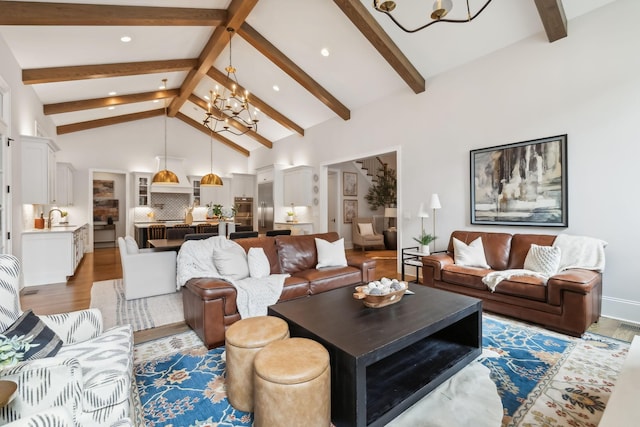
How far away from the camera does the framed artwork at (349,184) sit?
30.1 feet

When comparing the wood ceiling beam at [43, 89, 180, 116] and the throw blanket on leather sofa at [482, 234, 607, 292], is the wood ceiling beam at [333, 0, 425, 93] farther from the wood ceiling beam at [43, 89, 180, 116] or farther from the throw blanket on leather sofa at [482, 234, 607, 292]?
the wood ceiling beam at [43, 89, 180, 116]

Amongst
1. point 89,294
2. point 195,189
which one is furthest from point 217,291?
point 195,189

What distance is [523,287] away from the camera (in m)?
3.12

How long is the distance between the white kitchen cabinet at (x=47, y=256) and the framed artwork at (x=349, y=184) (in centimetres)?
659

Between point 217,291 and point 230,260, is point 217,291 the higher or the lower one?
the lower one

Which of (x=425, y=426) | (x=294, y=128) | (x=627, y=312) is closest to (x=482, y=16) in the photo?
(x=627, y=312)

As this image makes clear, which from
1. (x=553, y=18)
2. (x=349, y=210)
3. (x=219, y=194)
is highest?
(x=553, y=18)

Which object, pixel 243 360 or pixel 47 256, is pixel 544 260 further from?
pixel 47 256

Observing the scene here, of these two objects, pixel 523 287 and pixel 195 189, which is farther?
pixel 195 189

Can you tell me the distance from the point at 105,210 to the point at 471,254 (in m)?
10.4

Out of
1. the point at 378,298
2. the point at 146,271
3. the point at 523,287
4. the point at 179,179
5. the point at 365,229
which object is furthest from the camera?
the point at 179,179

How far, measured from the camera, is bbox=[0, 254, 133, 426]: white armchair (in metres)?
1.08

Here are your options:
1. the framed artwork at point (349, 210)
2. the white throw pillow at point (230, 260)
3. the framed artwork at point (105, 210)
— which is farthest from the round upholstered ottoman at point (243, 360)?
the framed artwork at point (105, 210)

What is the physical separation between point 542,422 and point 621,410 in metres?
0.60
